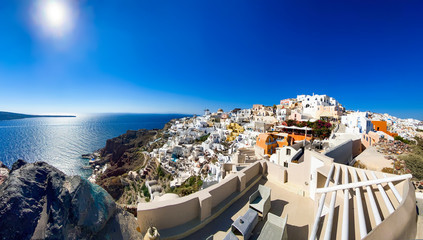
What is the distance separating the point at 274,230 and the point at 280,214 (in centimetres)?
127

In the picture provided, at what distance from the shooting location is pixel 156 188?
18703 mm

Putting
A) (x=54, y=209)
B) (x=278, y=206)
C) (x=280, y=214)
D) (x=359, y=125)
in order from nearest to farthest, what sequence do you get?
(x=54, y=209), (x=280, y=214), (x=278, y=206), (x=359, y=125)

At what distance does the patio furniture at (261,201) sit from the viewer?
3503 millimetres

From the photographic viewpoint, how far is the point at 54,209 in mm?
1765

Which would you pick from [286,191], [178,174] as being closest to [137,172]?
[178,174]

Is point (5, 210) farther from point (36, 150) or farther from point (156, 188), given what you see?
point (36, 150)

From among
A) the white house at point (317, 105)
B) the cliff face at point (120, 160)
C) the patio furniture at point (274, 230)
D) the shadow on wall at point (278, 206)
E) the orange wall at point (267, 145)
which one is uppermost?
the white house at point (317, 105)

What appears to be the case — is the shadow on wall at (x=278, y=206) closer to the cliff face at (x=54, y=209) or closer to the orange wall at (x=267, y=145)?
the cliff face at (x=54, y=209)

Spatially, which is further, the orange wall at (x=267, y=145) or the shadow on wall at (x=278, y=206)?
the orange wall at (x=267, y=145)

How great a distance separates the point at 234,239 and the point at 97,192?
7.05ft

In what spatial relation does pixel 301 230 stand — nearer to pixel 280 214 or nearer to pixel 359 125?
pixel 280 214

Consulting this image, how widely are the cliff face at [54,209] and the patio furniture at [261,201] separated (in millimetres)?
2494

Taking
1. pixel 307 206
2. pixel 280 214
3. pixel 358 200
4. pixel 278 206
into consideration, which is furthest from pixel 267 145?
pixel 358 200

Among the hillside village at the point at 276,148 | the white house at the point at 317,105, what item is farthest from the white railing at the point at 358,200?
the white house at the point at 317,105
